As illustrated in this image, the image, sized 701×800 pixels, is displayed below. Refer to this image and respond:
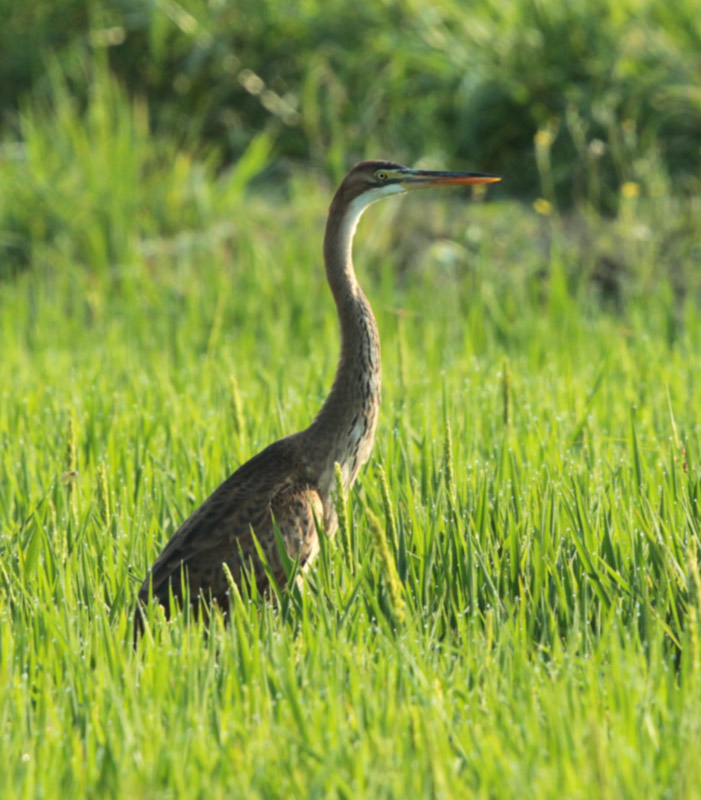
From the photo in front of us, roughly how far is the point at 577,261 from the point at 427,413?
10.1 ft

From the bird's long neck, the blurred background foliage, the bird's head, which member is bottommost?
the bird's long neck

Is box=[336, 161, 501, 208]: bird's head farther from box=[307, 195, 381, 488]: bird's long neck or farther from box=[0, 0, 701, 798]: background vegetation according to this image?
box=[0, 0, 701, 798]: background vegetation

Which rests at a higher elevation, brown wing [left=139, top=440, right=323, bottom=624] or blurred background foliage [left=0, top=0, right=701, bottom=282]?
blurred background foliage [left=0, top=0, right=701, bottom=282]

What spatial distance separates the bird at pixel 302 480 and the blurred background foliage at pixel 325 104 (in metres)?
3.55

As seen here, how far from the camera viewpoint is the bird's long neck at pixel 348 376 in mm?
3904

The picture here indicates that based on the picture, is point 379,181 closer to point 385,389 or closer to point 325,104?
point 385,389

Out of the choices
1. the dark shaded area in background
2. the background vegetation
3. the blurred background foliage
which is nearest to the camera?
the background vegetation

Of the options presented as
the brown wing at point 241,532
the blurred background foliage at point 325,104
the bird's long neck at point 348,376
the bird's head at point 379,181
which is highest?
the blurred background foliage at point 325,104

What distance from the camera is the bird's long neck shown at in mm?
3904

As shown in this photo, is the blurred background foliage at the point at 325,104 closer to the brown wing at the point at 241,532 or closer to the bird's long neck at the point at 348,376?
the bird's long neck at the point at 348,376

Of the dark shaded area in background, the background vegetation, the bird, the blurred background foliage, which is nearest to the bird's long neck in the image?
the bird

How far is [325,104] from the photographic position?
9406 mm

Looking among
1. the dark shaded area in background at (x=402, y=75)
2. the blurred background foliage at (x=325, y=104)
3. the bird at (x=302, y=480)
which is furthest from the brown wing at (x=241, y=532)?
the dark shaded area in background at (x=402, y=75)

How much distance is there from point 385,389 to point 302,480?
1.74 m
